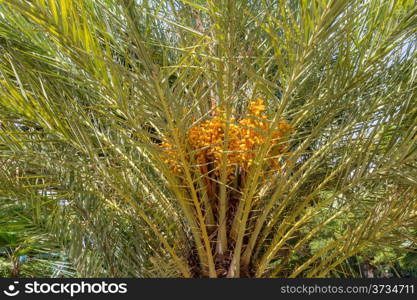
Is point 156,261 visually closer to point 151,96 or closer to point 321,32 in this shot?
point 151,96

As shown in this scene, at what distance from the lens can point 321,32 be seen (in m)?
1.65

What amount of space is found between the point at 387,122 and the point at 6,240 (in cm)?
398

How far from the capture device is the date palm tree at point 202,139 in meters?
1.99

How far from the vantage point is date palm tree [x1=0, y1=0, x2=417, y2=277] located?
6.51ft

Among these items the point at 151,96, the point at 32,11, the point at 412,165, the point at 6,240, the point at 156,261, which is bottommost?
the point at 156,261

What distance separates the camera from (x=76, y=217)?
2.86 meters

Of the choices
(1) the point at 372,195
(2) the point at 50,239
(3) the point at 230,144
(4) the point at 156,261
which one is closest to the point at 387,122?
(1) the point at 372,195

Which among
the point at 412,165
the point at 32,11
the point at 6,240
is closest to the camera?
the point at 32,11

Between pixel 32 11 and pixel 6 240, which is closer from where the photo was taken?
pixel 32 11

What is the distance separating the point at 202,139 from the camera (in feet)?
7.65

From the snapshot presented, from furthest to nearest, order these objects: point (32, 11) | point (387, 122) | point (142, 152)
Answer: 1. point (142, 152)
2. point (387, 122)
3. point (32, 11)

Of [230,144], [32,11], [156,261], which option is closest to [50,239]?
[156,261]

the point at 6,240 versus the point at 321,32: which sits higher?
the point at 6,240

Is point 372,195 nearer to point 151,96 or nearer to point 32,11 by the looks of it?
point 151,96
